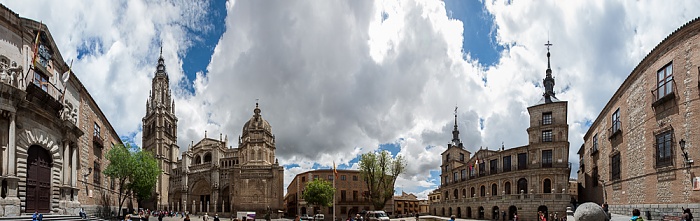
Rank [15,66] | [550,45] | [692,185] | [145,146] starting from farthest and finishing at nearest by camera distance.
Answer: [145,146] < [550,45] < [15,66] < [692,185]

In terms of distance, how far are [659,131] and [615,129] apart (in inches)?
363

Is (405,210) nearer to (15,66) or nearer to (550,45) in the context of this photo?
(550,45)

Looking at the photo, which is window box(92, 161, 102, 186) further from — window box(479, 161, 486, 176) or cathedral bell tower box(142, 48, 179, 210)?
cathedral bell tower box(142, 48, 179, 210)

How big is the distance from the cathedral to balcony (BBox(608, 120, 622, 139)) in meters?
48.0

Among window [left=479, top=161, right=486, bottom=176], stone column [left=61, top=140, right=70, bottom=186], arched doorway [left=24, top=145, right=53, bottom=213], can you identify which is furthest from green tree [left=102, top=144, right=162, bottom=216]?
window [left=479, top=161, right=486, bottom=176]

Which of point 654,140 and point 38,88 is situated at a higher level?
point 38,88

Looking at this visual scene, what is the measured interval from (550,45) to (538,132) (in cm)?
1413

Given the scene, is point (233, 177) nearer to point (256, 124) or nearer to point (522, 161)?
point (256, 124)

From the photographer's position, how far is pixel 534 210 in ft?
161

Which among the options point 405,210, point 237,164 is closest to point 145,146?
point 237,164

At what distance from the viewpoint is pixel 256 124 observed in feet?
247

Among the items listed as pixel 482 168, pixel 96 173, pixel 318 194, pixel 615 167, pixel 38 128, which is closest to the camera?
pixel 38 128

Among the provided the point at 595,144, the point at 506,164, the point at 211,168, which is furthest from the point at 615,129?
the point at 211,168

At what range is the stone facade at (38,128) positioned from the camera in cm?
2358
